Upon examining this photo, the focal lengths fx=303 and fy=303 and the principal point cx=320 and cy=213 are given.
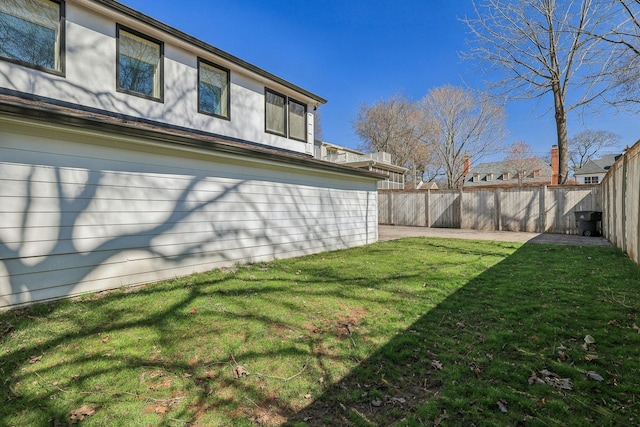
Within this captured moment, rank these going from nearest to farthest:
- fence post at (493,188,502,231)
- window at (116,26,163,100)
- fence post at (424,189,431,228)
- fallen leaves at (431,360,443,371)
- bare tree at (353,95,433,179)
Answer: fallen leaves at (431,360,443,371) → window at (116,26,163,100) → fence post at (493,188,502,231) → fence post at (424,189,431,228) → bare tree at (353,95,433,179)

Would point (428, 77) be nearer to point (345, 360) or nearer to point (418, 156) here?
point (418, 156)

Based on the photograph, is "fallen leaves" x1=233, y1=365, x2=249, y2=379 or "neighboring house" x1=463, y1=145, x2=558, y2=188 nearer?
"fallen leaves" x1=233, y1=365, x2=249, y2=379

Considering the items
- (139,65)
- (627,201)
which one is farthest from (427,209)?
(139,65)

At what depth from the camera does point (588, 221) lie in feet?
37.8

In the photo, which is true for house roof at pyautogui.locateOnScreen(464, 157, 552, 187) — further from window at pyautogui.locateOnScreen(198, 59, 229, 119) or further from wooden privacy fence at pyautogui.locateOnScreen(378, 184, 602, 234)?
window at pyautogui.locateOnScreen(198, 59, 229, 119)

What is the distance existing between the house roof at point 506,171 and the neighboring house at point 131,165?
3574 centimetres

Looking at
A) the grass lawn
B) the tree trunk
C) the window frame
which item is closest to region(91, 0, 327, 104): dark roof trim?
the grass lawn

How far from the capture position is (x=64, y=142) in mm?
3975

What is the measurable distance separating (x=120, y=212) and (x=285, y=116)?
6.40 meters

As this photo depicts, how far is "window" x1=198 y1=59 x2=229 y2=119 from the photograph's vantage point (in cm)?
759

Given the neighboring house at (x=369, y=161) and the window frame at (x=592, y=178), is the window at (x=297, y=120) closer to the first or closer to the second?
the neighboring house at (x=369, y=161)

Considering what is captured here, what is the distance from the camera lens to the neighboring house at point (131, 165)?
148 inches

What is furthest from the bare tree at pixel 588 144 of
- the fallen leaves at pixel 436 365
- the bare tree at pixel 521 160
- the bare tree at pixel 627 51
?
the fallen leaves at pixel 436 365

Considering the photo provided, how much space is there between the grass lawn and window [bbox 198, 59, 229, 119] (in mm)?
4817
